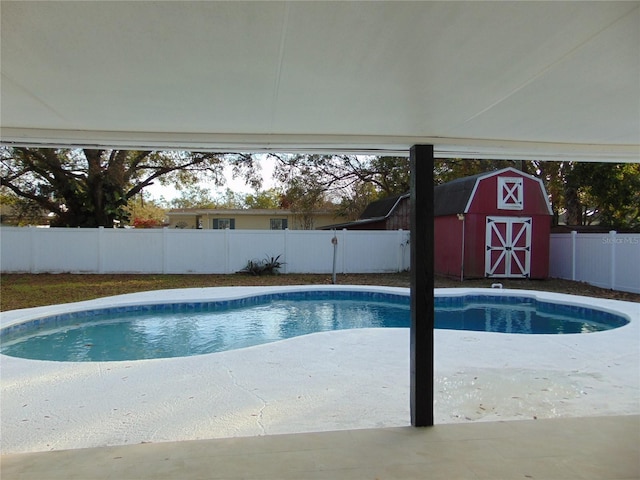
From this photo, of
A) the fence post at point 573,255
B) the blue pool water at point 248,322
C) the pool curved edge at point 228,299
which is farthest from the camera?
the fence post at point 573,255

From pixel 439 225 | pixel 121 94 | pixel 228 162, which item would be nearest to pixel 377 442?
pixel 121 94

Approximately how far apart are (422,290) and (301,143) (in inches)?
54.7

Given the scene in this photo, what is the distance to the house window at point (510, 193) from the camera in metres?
13.0

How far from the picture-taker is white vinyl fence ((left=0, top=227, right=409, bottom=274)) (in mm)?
13047

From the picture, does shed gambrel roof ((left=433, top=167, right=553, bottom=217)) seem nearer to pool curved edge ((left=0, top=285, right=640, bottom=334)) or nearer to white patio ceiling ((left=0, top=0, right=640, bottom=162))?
pool curved edge ((left=0, top=285, right=640, bottom=334))

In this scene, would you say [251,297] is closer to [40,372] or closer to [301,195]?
[40,372]

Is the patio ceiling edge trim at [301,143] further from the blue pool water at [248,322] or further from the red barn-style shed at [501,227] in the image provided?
the red barn-style shed at [501,227]

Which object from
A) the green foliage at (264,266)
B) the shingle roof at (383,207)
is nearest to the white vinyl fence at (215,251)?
the green foliage at (264,266)

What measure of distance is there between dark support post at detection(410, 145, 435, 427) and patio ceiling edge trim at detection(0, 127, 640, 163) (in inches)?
9.3

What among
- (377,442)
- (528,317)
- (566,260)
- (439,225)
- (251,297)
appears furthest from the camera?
(439,225)

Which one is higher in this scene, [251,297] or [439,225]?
[439,225]

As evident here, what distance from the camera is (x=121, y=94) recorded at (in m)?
2.10

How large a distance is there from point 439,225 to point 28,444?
1327cm

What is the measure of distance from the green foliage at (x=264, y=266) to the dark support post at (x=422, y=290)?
11.1m
